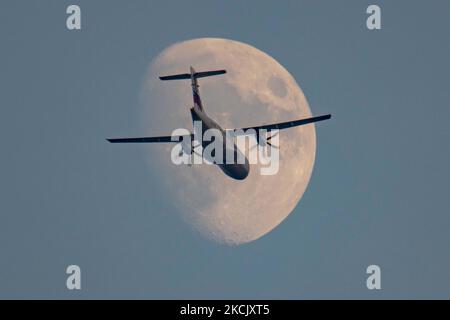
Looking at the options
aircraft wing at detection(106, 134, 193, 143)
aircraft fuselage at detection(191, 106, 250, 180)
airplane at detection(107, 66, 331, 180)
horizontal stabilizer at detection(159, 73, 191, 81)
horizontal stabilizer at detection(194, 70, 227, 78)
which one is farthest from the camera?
aircraft wing at detection(106, 134, 193, 143)

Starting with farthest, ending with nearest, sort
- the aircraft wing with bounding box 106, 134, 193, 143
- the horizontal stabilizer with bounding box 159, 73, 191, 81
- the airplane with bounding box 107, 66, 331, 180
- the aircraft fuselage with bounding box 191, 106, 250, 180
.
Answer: the aircraft wing with bounding box 106, 134, 193, 143 < the horizontal stabilizer with bounding box 159, 73, 191, 81 < the airplane with bounding box 107, 66, 331, 180 < the aircraft fuselage with bounding box 191, 106, 250, 180

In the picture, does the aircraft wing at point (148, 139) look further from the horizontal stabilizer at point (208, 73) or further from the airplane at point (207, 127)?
the horizontal stabilizer at point (208, 73)

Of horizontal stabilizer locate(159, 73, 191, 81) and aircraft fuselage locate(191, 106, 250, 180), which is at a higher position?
horizontal stabilizer locate(159, 73, 191, 81)

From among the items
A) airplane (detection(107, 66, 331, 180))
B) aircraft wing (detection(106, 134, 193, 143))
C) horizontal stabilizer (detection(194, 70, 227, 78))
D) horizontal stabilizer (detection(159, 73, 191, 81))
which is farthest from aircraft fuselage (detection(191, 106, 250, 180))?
aircraft wing (detection(106, 134, 193, 143))

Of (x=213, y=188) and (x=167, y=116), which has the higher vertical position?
(x=167, y=116)

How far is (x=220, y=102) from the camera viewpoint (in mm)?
89812

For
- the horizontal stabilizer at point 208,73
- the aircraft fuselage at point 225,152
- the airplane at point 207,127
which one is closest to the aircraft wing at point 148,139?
the airplane at point 207,127

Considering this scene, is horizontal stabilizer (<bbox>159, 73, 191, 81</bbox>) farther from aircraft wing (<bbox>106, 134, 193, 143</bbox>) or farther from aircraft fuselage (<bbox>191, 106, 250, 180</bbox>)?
aircraft wing (<bbox>106, 134, 193, 143</bbox>)
